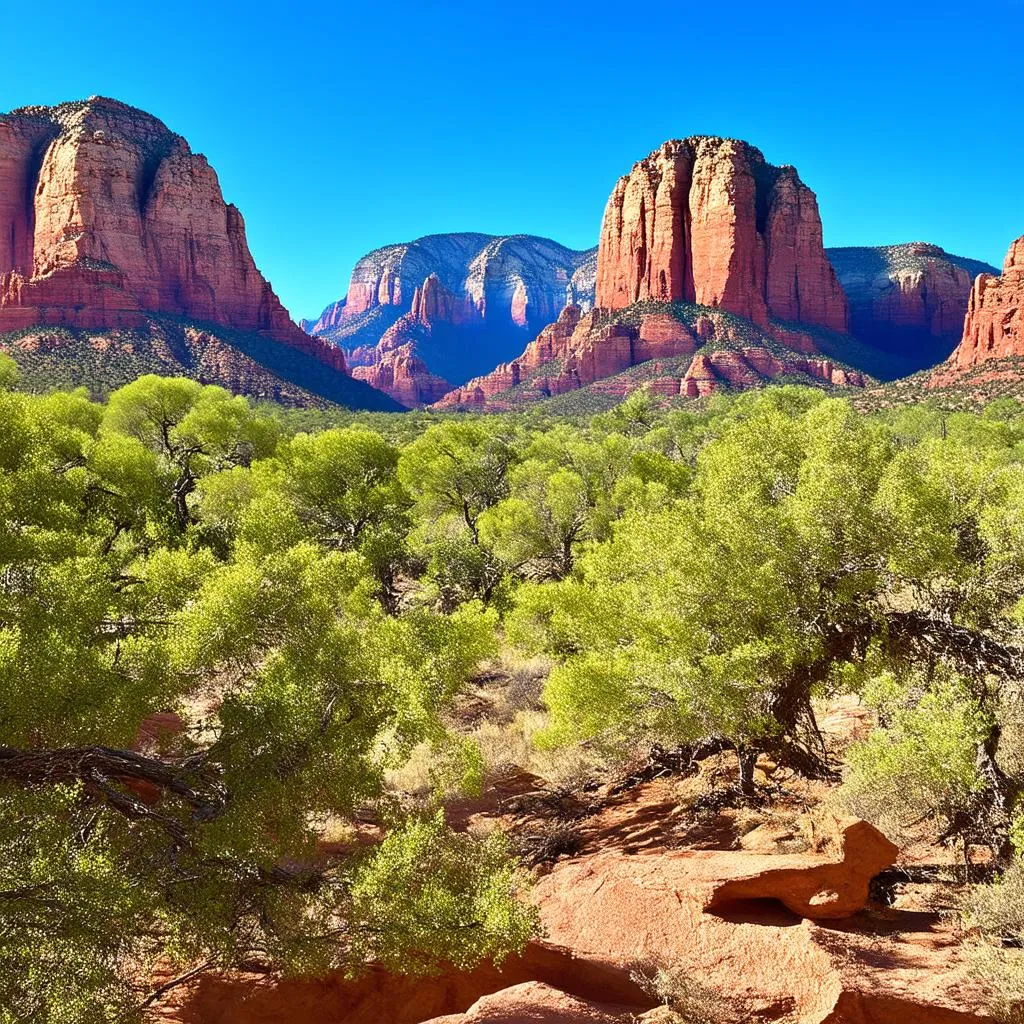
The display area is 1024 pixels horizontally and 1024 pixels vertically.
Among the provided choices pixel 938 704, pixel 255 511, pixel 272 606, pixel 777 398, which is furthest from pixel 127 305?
pixel 938 704

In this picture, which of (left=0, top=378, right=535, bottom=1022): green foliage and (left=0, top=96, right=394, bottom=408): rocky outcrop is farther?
(left=0, top=96, right=394, bottom=408): rocky outcrop

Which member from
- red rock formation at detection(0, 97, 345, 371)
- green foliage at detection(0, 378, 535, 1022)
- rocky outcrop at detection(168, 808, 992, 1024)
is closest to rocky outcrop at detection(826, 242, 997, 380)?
red rock formation at detection(0, 97, 345, 371)

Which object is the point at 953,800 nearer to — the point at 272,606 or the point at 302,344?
the point at 272,606

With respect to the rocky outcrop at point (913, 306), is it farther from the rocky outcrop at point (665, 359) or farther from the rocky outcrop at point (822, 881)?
the rocky outcrop at point (822, 881)

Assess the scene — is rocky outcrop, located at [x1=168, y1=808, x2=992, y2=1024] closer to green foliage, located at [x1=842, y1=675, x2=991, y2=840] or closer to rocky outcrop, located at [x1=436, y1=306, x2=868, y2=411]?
green foliage, located at [x1=842, y1=675, x2=991, y2=840]

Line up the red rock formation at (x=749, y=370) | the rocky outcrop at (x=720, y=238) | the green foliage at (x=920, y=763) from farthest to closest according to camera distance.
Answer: the rocky outcrop at (x=720, y=238) < the red rock formation at (x=749, y=370) < the green foliage at (x=920, y=763)

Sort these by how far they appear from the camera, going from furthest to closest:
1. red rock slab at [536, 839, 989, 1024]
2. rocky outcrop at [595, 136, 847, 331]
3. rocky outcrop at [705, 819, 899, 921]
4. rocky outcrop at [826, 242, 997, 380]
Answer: rocky outcrop at [826, 242, 997, 380] < rocky outcrop at [595, 136, 847, 331] < rocky outcrop at [705, 819, 899, 921] < red rock slab at [536, 839, 989, 1024]

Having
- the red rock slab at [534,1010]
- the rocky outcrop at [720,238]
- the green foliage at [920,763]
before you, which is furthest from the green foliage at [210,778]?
the rocky outcrop at [720,238]
